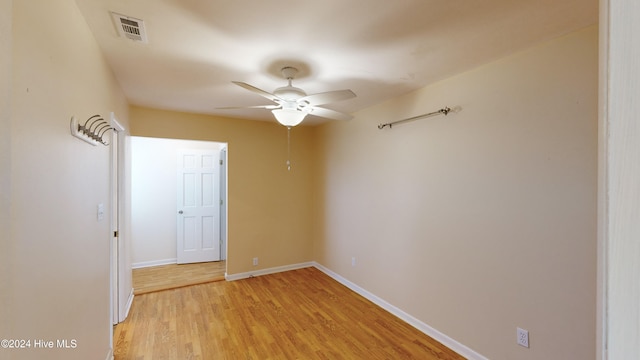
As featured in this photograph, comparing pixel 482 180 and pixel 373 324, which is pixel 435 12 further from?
pixel 373 324

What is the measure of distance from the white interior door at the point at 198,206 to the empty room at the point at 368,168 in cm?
112

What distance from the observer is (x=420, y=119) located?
274 cm

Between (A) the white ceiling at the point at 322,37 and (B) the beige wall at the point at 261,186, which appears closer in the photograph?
(A) the white ceiling at the point at 322,37

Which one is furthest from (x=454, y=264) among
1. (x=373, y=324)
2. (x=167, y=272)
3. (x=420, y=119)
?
(x=167, y=272)

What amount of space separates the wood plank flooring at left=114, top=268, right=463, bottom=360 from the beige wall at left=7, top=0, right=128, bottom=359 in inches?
30.4

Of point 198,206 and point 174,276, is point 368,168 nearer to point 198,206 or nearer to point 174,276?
point 198,206

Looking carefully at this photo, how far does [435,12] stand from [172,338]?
3.32 meters

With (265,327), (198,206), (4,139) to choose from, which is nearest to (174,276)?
(198,206)

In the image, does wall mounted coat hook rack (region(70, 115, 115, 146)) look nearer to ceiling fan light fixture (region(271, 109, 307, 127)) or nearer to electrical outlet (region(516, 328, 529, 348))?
ceiling fan light fixture (region(271, 109, 307, 127))

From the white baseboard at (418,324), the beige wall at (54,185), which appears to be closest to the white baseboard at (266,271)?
the white baseboard at (418,324)

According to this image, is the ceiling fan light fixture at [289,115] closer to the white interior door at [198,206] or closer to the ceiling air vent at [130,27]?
the ceiling air vent at [130,27]

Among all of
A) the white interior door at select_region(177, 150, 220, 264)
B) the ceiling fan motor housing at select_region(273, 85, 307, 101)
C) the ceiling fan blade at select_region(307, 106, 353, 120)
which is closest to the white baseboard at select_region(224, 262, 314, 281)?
the white interior door at select_region(177, 150, 220, 264)

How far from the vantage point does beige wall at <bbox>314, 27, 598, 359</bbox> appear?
5.54 ft

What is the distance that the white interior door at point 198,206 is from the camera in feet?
15.6
